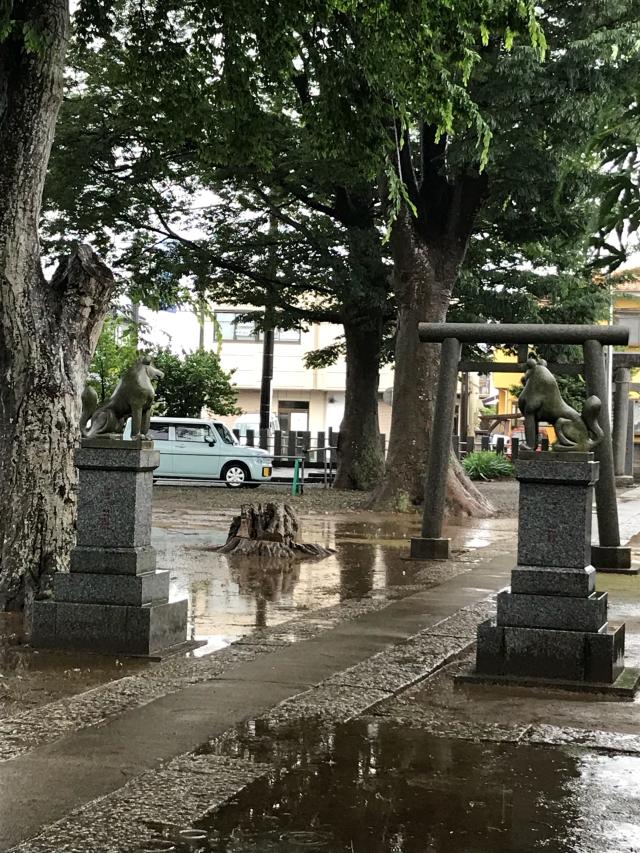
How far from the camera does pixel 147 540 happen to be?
25.5ft

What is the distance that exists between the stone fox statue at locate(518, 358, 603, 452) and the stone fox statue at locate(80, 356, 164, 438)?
2.54 meters

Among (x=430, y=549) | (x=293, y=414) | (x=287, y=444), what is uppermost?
(x=293, y=414)

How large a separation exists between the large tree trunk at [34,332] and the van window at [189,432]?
812 inches

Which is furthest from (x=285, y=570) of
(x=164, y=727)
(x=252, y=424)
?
(x=252, y=424)

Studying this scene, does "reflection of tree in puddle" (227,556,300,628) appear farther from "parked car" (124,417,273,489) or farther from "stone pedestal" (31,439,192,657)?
"parked car" (124,417,273,489)

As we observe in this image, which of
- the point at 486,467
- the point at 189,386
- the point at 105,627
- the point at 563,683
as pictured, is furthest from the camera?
the point at 189,386

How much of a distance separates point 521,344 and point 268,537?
397 cm

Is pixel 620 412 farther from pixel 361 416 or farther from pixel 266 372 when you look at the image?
pixel 266 372

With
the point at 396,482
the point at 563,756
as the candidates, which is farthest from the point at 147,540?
the point at 396,482

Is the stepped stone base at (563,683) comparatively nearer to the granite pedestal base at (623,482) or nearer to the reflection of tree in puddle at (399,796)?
the reflection of tree in puddle at (399,796)

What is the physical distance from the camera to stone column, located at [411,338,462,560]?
12195 mm

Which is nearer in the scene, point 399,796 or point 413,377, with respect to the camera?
point 399,796

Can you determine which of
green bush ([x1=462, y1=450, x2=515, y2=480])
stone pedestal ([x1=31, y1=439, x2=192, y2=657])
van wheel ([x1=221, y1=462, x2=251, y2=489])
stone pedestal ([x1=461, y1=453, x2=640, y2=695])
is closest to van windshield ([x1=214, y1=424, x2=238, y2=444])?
van wheel ([x1=221, y1=462, x2=251, y2=489])

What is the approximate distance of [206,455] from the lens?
1179 inches
